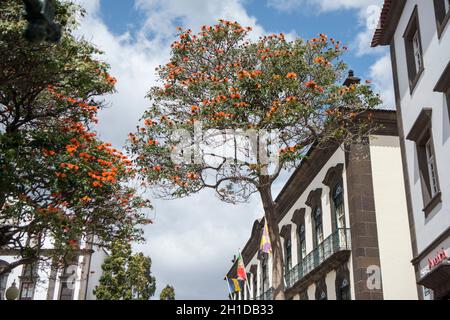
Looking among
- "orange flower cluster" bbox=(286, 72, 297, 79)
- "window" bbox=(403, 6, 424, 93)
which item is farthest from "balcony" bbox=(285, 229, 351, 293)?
"orange flower cluster" bbox=(286, 72, 297, 79)

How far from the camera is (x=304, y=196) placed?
82.0 feet

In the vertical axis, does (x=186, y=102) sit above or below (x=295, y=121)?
above

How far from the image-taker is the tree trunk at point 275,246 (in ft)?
47.5

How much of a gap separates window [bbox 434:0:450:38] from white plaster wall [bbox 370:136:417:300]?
5406 millimetres

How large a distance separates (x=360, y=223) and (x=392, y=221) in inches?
45.6

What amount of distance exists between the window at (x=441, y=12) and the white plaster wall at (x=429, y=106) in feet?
0.54

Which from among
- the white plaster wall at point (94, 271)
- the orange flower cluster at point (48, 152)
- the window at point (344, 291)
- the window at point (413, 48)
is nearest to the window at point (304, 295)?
the window at point (344, 291)

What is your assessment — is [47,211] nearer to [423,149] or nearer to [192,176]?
[192,176]

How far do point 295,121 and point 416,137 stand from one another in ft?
10.0

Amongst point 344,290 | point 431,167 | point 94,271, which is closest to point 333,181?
point 344,290

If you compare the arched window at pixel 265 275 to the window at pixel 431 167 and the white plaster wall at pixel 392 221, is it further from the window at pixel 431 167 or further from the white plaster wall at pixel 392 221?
the window at pixel 431 167
